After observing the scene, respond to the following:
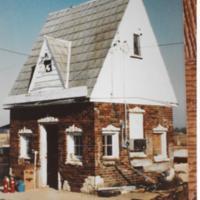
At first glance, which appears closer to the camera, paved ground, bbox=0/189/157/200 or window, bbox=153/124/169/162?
paved ground, bbox=0/189/157/200

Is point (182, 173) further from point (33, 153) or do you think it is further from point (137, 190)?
point (33, 153)

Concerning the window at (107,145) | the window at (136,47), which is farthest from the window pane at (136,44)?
the window at (107,145)

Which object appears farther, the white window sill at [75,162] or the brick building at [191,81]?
the white window sill at [75,162]

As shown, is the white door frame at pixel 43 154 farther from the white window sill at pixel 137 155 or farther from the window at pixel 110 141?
the white window sill at pixel 137 155

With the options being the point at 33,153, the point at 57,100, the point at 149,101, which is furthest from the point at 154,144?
the point at 33,153

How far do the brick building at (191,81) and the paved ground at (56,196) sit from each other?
0.43 m

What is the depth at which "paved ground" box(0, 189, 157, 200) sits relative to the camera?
3.35 meters

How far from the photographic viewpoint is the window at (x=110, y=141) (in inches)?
141

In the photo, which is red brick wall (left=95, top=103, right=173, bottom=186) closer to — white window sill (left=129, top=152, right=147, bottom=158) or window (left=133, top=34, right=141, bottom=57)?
white window sill (left=129, top=152, right=147, bottom=158)

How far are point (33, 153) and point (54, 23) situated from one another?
1300mm

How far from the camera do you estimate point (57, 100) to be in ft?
12.7

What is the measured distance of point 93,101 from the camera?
12.5ft

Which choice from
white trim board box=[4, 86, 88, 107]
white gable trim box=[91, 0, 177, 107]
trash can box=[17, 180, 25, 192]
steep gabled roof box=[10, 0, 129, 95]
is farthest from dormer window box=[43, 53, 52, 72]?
trash can box=[17, 180, 25, 192]

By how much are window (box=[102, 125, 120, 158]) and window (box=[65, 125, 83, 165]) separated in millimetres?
277
